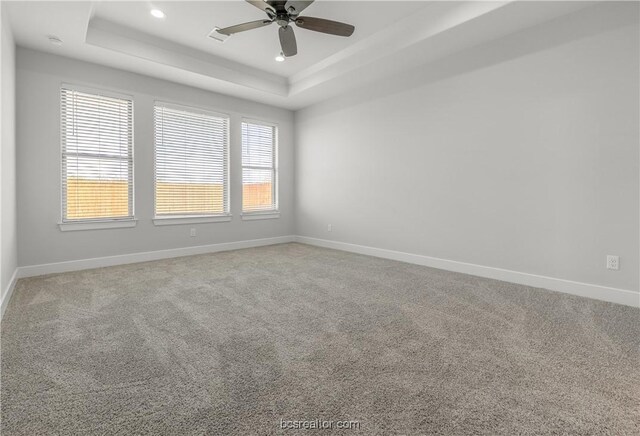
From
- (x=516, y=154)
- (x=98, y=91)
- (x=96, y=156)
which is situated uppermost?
(x=98, y=91)

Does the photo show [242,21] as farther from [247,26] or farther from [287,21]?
[287,21]

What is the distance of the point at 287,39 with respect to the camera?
10.3ft

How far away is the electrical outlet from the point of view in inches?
112

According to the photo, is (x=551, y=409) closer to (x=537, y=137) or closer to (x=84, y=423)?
(x=84, y=423)

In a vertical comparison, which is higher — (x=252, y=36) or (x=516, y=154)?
(x=252, y=36)

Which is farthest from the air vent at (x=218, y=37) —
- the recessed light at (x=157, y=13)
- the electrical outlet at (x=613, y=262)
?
the electrical outlet at (x=613, y=262)

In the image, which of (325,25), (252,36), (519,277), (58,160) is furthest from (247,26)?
(519,277)

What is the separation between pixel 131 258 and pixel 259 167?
2.66 meters

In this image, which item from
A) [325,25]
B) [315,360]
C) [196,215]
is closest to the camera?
[315,360]

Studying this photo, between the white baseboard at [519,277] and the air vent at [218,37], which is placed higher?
the air vent at [218,37]

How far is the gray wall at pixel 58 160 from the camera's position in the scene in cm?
362

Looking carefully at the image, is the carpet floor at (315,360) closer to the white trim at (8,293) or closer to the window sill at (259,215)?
the white trim at (8,293)

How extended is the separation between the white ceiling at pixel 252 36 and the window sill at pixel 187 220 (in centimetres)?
209

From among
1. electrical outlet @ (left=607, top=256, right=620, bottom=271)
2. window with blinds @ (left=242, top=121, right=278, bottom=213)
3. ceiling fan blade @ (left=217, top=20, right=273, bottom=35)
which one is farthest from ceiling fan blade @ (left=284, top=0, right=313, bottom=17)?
electrical outlet @ (left=607, top=256, right=620, bottom=271)
